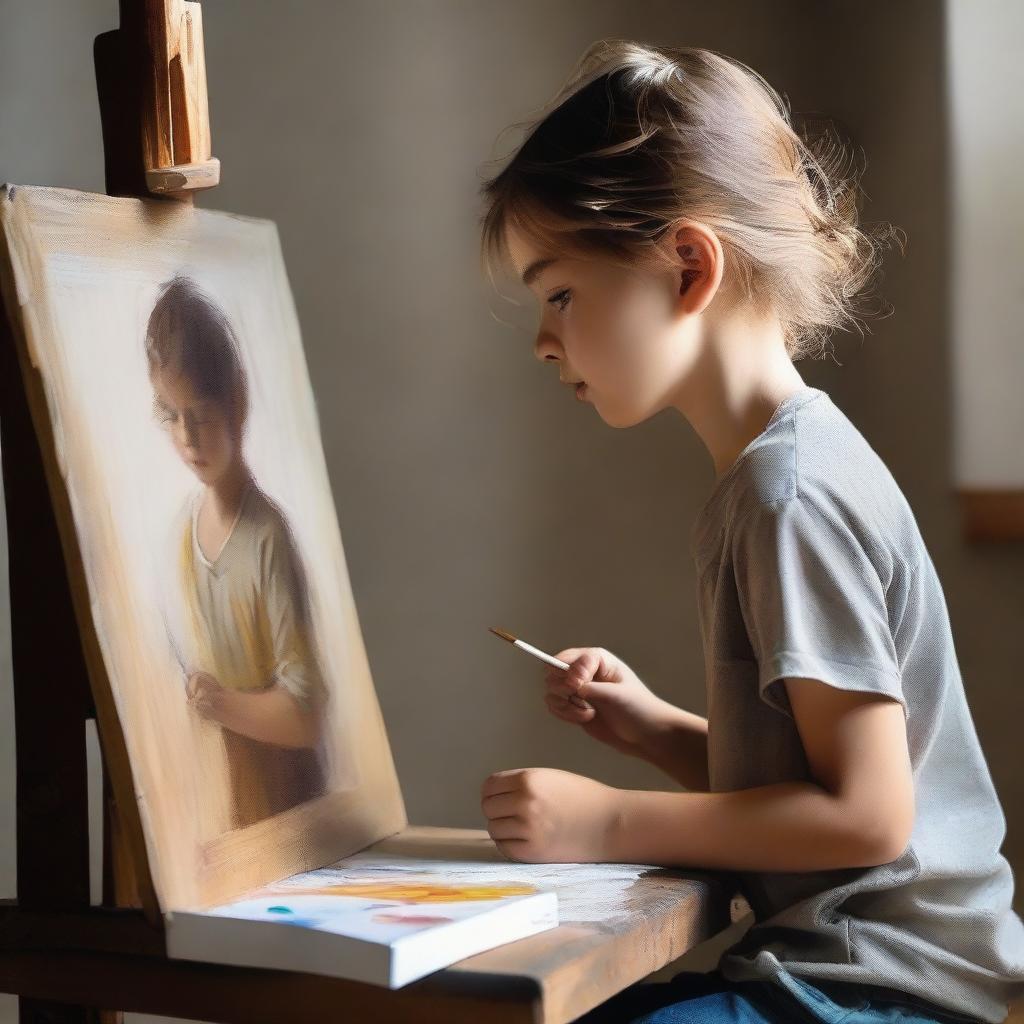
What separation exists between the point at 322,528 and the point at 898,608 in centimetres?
45

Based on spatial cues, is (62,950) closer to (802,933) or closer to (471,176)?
(802,933)

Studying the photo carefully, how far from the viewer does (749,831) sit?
2.95 feet

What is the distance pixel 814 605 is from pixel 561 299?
0.31 meters

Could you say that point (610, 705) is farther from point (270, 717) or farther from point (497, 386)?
point (497, 386)

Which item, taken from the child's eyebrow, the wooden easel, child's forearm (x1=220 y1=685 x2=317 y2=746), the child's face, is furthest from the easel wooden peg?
child's forearm (x1=220 y1=685 x2=317 y2=746)

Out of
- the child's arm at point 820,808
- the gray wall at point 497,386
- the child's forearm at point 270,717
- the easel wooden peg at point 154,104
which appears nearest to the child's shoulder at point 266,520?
the child's forearm at point 270,717

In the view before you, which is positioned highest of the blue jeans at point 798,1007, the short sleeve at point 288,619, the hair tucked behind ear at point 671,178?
the hair tucked behind ear at point 671,178

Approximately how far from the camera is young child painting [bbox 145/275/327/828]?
2.92ft

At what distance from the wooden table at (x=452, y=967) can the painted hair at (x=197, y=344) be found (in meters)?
0.36

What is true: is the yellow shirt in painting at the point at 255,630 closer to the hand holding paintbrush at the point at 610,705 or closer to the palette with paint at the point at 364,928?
the palette with paint at the point at 364,928

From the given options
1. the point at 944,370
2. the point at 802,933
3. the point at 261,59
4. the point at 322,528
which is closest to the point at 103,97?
the point at 322,528

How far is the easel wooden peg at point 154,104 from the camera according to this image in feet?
3.04

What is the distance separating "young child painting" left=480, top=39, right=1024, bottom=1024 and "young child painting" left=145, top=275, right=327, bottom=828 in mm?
155

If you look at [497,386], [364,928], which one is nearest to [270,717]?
[364,928]
